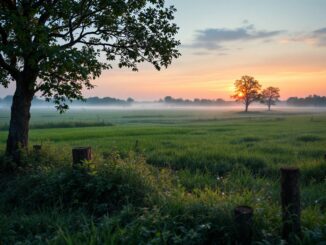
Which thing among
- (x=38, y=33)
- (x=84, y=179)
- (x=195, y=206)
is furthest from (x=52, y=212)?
(x=38, y=33)

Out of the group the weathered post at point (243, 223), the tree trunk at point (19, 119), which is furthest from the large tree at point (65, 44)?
the weathered post at point (243, 223)

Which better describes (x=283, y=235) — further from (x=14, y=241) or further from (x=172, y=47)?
(x=172, y=47)

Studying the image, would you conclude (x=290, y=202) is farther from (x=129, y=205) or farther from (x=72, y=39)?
(x=72, y=39)

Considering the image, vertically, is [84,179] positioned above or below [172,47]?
below

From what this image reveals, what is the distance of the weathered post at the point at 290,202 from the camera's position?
5652 millimetres

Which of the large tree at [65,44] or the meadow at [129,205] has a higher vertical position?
the large tree at [65,44]

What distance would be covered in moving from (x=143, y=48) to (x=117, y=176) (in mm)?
7054

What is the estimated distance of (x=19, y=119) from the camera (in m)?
12.8

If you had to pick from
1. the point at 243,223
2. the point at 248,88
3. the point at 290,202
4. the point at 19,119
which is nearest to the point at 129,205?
the point at 243,223

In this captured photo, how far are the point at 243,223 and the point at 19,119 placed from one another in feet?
33.6

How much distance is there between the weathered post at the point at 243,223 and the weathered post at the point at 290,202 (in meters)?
0.68

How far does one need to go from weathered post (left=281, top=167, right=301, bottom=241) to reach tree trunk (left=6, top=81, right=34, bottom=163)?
10.2m

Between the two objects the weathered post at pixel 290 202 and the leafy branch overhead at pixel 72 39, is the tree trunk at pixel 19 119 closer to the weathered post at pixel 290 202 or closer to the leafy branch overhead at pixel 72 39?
the leafy branch overhead at pixel 72 39

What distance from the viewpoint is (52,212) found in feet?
25.1
